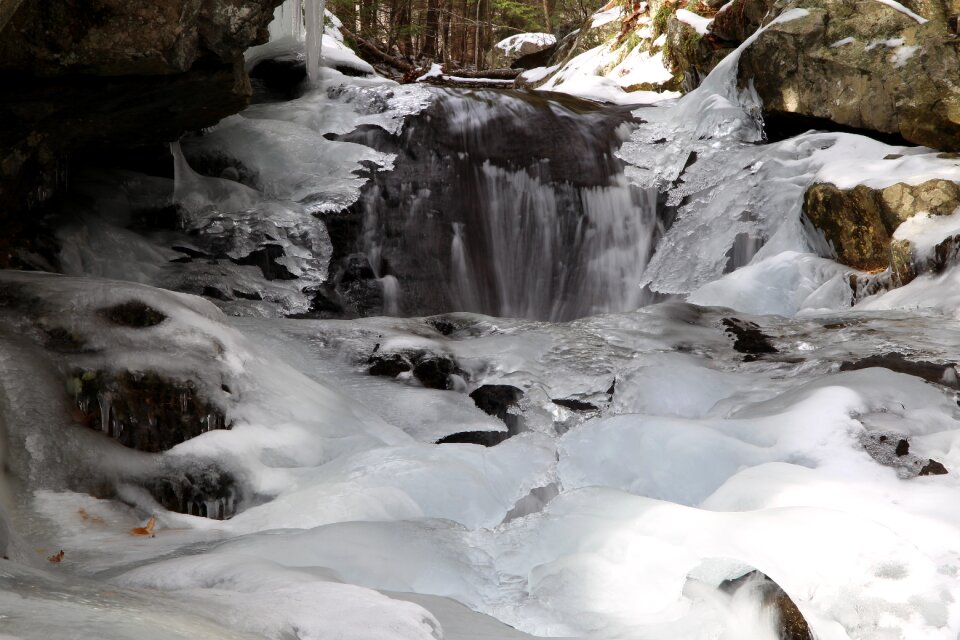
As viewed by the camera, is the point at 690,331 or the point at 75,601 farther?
the point at 690,331

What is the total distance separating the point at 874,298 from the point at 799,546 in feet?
11.8

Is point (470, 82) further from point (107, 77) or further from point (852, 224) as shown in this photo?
point (107, 77)

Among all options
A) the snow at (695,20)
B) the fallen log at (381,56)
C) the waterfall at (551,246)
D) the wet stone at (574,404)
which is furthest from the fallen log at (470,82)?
the wet stone at (574,404)

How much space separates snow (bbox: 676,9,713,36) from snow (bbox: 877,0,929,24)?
247 cm

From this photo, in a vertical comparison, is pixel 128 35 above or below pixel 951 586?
above

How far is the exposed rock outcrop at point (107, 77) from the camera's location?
387cm

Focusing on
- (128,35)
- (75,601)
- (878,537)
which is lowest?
(878,537)

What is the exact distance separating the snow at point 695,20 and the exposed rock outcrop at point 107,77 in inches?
215

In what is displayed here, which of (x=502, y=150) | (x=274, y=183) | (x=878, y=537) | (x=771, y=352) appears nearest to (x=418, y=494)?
(x=878, y=537)

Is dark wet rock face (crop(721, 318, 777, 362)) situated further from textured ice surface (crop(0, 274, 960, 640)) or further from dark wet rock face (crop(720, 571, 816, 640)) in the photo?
dark wet rock face (crop(720, 571, 816, 640))

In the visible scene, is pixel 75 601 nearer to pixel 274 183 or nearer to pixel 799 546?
pixel 799 546

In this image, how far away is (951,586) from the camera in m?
2.15

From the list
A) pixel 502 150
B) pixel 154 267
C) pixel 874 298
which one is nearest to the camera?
pixel 874 298

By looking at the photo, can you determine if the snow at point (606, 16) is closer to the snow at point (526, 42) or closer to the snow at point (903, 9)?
the snow at point (526, 42)
